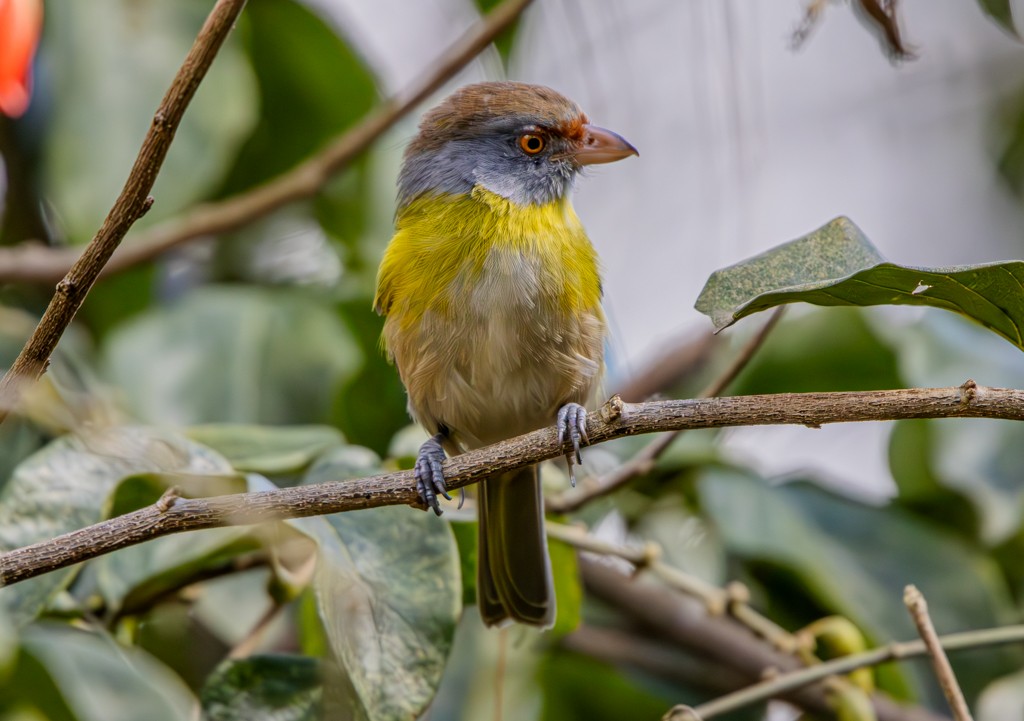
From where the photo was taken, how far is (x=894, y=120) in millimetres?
3307

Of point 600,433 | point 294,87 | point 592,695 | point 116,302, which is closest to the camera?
point 600,433

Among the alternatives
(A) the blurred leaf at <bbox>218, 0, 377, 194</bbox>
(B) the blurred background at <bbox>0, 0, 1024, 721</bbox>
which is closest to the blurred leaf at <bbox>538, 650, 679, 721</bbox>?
(B) the blurred background at <bbox>0, 0, 1024, 721</bbox>

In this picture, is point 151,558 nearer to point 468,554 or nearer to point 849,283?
point 468,554

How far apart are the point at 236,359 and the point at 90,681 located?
98 centimetres

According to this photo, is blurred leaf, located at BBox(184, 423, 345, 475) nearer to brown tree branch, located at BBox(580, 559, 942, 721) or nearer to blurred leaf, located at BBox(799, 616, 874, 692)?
brown tree branch, located at BBox(580, 559, 942, 721)

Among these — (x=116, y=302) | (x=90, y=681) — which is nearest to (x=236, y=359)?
(x=116, y=302)

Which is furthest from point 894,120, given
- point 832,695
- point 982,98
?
point 832,695

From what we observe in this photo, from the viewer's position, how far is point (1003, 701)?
2285mm

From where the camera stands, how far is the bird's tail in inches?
90.5

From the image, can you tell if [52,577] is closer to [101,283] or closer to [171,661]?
[171,661]

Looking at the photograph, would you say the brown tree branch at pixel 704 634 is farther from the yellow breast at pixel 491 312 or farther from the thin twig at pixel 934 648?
the thin twig at pixel 934 648

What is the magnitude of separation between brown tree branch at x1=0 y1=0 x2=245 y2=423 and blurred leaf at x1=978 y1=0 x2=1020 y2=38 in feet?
3.55

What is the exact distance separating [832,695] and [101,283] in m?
2.04

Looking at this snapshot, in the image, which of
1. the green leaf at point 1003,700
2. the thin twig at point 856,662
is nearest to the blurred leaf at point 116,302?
the thin twig at point 856,662
